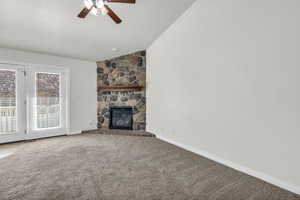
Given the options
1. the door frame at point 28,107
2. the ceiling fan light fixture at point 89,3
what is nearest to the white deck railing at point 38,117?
the door frame at point 28,107

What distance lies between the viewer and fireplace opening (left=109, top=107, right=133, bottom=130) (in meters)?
4.89

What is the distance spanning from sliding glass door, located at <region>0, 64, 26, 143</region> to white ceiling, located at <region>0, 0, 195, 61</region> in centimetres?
67

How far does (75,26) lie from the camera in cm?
299

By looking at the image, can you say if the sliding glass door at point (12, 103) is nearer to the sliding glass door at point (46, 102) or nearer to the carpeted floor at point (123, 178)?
the sliding glass door at point (46, 102)

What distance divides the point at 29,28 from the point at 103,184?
10.7 feet

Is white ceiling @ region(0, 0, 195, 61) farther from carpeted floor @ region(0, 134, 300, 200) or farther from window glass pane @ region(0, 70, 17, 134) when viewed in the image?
carpeted floor @ region(0, 134, 300, 200)

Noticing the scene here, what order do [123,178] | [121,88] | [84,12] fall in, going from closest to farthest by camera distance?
[123,178], [84,12], [121,88]

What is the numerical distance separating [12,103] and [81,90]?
68.1 inches

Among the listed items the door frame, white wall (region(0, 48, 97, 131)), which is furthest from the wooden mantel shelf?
the door frame

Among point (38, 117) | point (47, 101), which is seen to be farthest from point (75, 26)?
point (38, 117)

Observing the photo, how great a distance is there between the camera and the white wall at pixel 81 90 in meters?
4.55

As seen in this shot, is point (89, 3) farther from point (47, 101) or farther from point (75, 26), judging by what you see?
point (47, 101)

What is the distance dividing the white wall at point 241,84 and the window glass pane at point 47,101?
354 centimetres

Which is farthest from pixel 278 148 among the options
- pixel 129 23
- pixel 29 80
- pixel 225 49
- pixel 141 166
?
pixel 29 80
